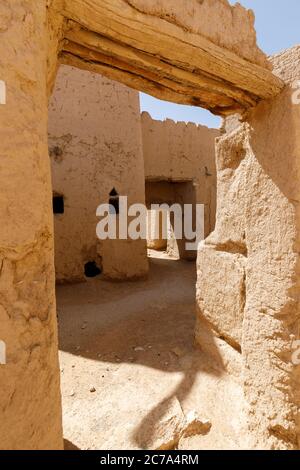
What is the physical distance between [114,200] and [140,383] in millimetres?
4354

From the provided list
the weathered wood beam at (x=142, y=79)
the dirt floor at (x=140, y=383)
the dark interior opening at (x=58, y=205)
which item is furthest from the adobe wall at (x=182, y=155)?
the weathered wood beam at (x=142, y=79)

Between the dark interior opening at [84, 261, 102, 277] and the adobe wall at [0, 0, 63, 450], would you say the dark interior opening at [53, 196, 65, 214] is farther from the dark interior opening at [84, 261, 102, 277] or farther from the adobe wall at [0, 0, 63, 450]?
the adobe wall at [0, 0, 63, 450]

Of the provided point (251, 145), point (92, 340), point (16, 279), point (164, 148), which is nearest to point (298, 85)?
point (251, 145)

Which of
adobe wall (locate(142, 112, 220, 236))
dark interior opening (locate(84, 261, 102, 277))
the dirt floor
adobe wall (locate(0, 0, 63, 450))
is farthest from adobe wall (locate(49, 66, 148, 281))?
adobe wall (locate(0, 0, 63, 450))

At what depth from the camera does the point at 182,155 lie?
314 inches

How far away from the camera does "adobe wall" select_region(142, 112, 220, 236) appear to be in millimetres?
7527

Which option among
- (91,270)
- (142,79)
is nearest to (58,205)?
(91,270)

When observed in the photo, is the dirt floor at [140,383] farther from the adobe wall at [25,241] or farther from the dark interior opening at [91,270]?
the dark interior opening at [91,270]

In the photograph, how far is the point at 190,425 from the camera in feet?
7.36

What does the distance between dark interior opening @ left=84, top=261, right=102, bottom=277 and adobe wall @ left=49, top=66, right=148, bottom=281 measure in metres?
0.21

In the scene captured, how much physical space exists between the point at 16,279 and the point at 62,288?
5.03m

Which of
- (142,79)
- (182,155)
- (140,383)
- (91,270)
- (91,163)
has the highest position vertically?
(182,155)

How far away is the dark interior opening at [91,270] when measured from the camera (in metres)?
6.43

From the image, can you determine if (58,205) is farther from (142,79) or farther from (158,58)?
(158,58)
